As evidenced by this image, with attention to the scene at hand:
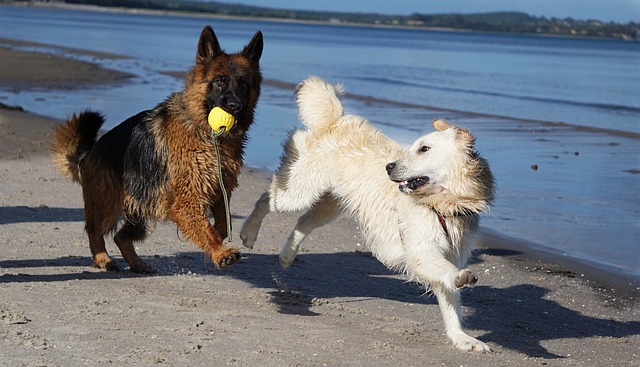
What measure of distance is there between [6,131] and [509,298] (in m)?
9.76

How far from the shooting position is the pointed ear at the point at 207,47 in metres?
6.69

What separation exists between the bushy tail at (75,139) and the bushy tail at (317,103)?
5.68ft

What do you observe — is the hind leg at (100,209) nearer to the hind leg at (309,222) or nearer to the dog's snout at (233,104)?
the dog's snout at (233,104)

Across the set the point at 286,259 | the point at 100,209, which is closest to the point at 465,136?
the point at 286,259

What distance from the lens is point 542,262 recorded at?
8.73 meters

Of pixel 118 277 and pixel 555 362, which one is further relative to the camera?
pixel 118 277

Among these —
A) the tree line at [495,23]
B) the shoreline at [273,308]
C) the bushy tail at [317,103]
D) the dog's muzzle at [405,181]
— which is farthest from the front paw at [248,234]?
the tree line at [495,23]

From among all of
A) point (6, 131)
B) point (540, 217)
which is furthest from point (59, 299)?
point (6, 131)

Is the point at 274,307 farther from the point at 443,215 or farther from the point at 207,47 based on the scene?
the point at 207,47

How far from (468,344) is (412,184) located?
1123 millimetres

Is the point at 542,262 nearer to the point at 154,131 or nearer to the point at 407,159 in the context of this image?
the point at 407,159

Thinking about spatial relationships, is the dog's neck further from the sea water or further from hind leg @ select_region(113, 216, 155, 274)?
the sea water

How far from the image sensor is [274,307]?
6.66 metres

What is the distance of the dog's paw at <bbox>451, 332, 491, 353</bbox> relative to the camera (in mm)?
5941
